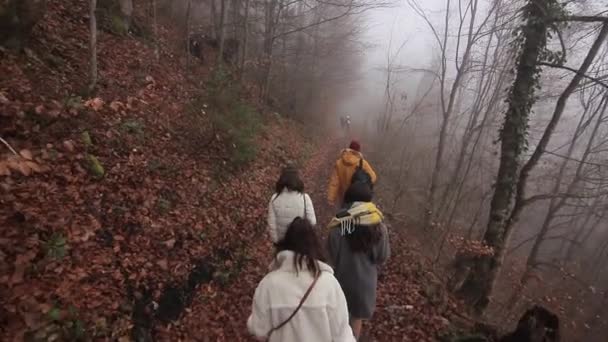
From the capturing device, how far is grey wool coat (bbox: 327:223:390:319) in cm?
357

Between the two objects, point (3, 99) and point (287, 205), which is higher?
point (3, 99)

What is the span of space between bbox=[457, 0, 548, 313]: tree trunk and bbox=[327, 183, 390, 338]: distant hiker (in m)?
4.19

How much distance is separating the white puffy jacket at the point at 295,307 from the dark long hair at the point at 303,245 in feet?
0.12

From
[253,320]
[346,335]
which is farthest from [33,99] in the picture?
[346,335]

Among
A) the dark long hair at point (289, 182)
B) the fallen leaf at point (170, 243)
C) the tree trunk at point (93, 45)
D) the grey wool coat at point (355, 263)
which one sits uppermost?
the tree trunk at point (93, 45)

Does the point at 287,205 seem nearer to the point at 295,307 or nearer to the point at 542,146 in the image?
the point at 295,307

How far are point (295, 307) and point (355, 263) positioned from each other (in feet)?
5.17

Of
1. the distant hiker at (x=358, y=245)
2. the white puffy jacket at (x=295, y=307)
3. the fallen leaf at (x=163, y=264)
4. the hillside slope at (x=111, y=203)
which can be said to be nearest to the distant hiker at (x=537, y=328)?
the distant hiker at (x=358, y=245)

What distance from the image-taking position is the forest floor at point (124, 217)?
3.54 m

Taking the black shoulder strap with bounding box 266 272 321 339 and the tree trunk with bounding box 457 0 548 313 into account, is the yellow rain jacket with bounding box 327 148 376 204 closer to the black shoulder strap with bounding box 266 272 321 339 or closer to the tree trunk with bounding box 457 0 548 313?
the tree trunk with bounding box 457 0 548 313

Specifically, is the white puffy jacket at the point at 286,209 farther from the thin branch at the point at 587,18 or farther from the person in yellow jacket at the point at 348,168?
the thin branch at the point at 587,18

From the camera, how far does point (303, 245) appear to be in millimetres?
2314

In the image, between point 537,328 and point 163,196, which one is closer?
point 537,328

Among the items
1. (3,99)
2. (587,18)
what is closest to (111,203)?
(3,99)
